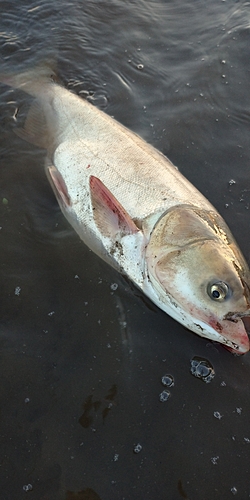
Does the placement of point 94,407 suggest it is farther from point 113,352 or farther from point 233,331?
point 233,331

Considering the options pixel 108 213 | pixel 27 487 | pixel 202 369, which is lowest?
pixel 27 487

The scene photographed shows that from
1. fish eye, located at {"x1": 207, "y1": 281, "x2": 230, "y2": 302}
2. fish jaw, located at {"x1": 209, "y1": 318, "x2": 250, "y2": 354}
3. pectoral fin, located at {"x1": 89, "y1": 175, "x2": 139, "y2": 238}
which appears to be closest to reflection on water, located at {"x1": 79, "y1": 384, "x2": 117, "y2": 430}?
fish jaw, located at {"x1": 209, "y1": 318, "x2": 250, "y2": 354}

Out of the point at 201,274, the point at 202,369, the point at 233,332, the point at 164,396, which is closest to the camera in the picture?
the point at 233,332

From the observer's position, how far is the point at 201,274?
8.46ft

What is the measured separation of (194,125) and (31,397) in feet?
10.1

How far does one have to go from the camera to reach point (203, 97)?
15.1 feet

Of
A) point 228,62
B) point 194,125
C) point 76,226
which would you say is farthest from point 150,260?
point 228,62

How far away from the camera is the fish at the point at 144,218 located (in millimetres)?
2539

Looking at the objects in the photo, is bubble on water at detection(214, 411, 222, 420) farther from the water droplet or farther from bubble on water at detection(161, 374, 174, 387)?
the water droplet

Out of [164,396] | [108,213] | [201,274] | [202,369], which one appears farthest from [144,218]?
[164,396]

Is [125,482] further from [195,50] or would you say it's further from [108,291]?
[195,50]

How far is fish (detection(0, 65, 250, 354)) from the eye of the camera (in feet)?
8.33

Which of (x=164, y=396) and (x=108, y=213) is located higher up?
(x=108, y=213)

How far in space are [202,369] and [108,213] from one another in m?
1.25
